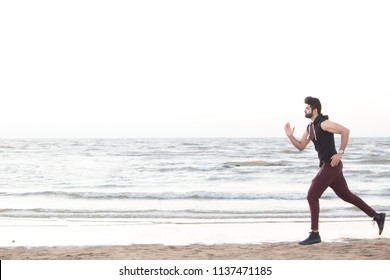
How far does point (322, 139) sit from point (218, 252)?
6.23 feet

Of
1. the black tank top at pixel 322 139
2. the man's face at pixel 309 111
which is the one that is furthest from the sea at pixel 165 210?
the man's face at pixel 309 111

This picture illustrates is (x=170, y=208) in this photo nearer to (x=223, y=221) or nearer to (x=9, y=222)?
(x=223, y=221)

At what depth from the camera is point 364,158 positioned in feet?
117

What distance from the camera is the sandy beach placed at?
6391 millimetres

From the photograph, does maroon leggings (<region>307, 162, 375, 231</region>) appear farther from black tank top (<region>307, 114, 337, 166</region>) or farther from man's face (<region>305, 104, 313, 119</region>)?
man's face (<region>305, 104, 313, 119</region>)

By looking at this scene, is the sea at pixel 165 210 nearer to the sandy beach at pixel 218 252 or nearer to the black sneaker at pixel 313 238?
the sandy beach at pixel 218 252

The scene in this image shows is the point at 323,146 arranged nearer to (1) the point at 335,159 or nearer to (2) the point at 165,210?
(1) the point at 335,159

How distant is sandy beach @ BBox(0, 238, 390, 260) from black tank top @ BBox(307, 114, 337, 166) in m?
1.14

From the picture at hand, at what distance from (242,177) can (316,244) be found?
1706 cm

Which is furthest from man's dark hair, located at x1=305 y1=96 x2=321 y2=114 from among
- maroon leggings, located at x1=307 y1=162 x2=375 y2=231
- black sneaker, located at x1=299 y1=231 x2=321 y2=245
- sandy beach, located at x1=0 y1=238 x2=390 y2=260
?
sandy beach, located at x1=0 y1=238 x2=390 y2=260

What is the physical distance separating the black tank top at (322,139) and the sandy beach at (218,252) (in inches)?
44.7

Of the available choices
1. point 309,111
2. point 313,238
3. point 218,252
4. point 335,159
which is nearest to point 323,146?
point 335,159

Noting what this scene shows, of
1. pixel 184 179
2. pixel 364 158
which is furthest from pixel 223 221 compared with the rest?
pixel 364 158

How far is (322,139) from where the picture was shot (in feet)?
21.0
